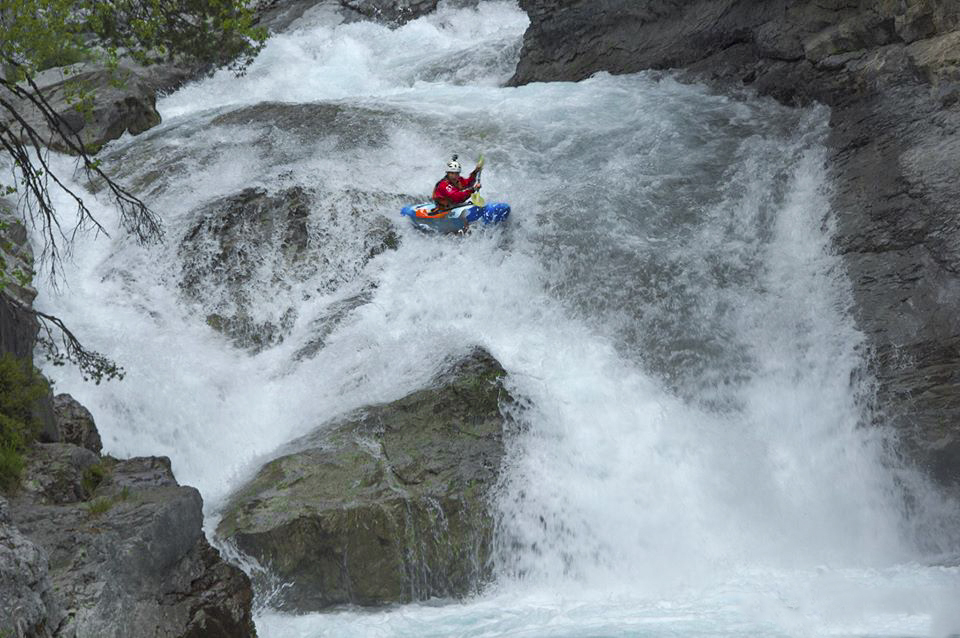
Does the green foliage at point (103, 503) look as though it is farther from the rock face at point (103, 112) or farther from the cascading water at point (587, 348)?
the rock face at point (103, 112)

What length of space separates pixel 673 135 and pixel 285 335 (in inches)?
240

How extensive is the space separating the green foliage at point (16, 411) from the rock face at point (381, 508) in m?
1.68

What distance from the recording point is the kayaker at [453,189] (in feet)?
37.5

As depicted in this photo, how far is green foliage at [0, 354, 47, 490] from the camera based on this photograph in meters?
6.50

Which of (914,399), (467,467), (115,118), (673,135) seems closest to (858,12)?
(673,135)

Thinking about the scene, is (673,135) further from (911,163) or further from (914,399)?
(914,399)

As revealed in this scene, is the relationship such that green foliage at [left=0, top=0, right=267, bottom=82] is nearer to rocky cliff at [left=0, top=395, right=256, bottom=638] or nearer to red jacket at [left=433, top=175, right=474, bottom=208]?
rocky cliff at [left=0, top=395, right=256, bottom=638]

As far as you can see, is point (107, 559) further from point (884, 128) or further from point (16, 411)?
point (884, 128)

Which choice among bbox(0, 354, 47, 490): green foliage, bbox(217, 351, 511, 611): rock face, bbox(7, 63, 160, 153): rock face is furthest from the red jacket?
bbox(7, 63, 160, 153): rock face

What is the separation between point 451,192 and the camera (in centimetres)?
1144

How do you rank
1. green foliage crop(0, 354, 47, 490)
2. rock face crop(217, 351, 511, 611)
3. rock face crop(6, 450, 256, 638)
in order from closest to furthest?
rock face crop(6, 450, 256, 638) → green foliage crop(0, 354, 47, 490) → rock face crop(217, 351, 511, 611)

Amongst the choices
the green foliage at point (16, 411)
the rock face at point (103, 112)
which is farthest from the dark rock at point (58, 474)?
the rock face at point (103, 112)

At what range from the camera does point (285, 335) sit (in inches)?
412

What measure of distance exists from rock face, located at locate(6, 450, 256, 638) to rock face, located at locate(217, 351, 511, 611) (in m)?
0.85
